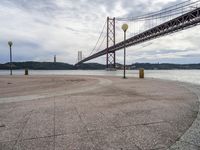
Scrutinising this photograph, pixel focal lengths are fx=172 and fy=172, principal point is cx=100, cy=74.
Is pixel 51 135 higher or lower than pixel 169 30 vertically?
lower

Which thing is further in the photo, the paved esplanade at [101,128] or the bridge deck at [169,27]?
the bridge deck at [169,27]

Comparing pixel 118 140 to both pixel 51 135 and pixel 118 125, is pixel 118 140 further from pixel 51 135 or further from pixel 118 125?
pixel 51 135

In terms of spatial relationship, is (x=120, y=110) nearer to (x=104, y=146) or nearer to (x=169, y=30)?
(x=104, y=146)

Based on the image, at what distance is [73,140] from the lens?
247 centimetres

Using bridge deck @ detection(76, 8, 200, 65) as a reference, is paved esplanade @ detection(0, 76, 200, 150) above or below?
below

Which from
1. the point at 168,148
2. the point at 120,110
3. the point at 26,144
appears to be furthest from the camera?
the point at 120,110

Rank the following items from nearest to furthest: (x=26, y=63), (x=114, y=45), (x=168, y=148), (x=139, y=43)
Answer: (x=168, y=148) < (x=139, y=43) < (x=114, y=45) < (x=26, y=63)

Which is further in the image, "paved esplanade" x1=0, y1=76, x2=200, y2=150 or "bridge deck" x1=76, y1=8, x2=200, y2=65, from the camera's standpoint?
"bridge deck" x1=76, y1=8, x2=200, y2=65

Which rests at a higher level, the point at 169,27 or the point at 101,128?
the point at 169,27

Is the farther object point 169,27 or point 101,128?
point 169,27

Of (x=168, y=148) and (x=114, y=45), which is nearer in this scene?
(x=168, y=148)

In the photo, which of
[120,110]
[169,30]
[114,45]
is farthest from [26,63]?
[120,110]

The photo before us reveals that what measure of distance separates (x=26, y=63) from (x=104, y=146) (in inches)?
3110

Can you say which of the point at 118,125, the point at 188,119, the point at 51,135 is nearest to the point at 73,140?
the point at 51,135
